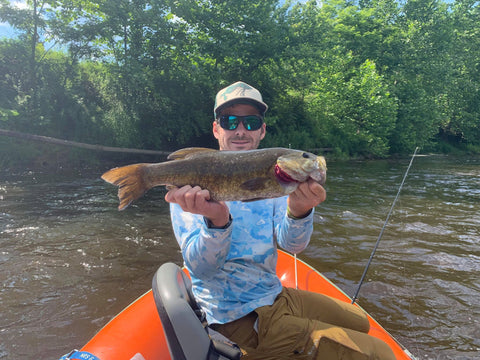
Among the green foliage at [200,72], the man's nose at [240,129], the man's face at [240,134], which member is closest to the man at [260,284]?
the man's face at [240,134]

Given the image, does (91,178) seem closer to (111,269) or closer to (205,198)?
(111,269)

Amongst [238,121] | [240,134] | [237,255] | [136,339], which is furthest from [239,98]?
[136,339]

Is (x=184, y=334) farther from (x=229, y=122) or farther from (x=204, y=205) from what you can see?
(x=229, y=122)

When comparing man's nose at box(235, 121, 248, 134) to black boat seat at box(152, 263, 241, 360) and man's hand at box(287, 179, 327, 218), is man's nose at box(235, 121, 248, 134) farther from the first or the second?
black boat seat at box(152, 263, 241, 360)

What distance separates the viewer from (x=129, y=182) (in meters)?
2.43

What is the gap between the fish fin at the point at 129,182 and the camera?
242 centimetres

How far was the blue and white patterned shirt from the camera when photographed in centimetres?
216

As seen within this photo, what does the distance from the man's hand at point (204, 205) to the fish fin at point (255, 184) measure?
0.70 ft

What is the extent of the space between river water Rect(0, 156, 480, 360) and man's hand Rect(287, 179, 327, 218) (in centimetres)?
292

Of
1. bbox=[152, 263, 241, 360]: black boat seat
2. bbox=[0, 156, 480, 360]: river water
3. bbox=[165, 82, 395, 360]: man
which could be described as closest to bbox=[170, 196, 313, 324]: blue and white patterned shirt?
bbox=[165, 82, 395, 360]: man

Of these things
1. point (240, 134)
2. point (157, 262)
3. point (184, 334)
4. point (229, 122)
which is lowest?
point (157, 262)

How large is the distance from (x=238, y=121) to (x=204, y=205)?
108 cm

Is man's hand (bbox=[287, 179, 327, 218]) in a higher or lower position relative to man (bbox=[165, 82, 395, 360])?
higher

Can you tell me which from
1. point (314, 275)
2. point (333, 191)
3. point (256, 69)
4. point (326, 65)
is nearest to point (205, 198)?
point (314, 275)
